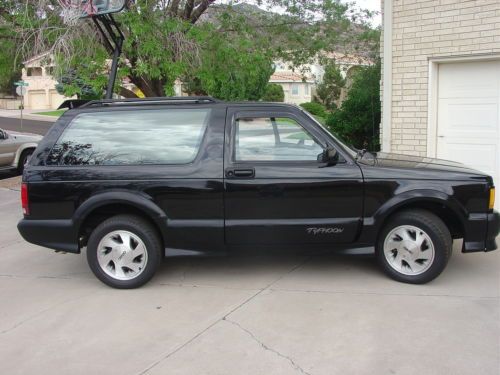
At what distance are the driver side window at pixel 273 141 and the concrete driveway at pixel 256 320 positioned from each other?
1247mm

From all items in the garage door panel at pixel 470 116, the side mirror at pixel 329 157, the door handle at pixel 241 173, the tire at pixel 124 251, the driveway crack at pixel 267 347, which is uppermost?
the garage door panel at pixel 470 116

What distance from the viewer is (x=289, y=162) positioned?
5.02m

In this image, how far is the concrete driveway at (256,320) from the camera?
144 inches

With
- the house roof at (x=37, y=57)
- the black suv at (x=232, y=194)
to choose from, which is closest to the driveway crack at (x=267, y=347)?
the black suv at (x=232, y=194)

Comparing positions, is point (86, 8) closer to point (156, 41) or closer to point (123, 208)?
point (156, 41)

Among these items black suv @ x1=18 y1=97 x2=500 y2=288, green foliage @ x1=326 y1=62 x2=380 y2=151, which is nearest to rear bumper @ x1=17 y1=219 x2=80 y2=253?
black suv @ x1=18 y1=97 x2=500 y2=288

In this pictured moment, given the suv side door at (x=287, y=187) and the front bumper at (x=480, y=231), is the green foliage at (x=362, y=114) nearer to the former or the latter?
the front bumper at (x=480, y=231)

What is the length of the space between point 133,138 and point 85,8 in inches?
141

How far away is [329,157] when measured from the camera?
4.95 meters

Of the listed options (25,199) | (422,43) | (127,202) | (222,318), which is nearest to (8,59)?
(25,199)

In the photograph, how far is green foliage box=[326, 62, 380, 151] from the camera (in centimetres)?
1162

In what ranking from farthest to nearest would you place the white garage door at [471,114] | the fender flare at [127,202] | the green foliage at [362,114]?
the green foliage at [362,114] → the white garage door at [471,114] → the fender flare at [127,202]

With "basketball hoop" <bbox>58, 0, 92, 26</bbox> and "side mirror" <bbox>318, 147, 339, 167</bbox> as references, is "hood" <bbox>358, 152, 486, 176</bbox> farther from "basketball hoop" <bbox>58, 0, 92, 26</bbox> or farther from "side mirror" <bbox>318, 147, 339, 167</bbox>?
"basketball hoop" <bbox>58, 0, 92, 26</bbox>

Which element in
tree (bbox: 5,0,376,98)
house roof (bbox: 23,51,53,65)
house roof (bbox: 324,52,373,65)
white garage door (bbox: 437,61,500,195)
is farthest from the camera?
house roof (bbox: 324,52,373,65)
